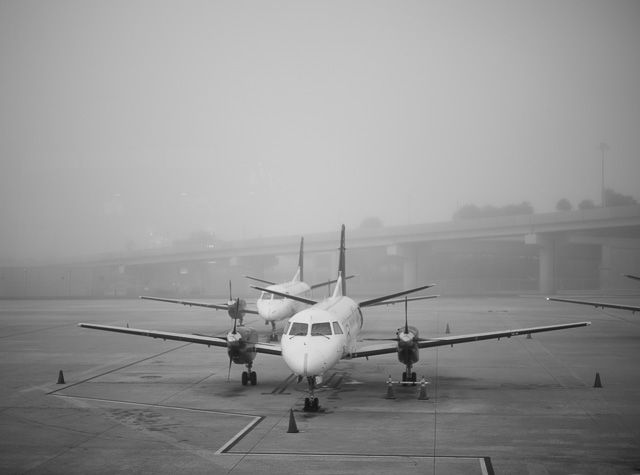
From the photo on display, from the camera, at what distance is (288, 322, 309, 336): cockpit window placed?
19.3 meters

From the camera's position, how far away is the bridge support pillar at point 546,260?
95.6 metres

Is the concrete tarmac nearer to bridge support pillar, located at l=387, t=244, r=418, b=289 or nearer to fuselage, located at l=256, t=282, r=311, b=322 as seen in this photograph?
fuselage, located at l=256, t=282, r=311, b=322

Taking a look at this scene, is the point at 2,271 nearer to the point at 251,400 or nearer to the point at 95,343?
the point at 95,343

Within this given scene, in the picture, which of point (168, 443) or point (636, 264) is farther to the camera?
point (636, 264)

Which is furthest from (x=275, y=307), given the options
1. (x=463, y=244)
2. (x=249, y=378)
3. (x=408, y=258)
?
(x=463, y=244)

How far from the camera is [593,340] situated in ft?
117

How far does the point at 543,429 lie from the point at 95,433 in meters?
10.7

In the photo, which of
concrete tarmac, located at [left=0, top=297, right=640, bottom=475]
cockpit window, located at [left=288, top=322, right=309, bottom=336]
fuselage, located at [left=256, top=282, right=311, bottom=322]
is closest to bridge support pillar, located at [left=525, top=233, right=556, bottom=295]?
fuselage, located at [left=256, top=282, right=311, bottom=322]

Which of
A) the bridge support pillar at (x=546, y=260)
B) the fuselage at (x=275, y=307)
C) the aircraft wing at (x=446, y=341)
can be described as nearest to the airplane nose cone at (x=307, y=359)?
the aircraft wing at (x=446, y=341)

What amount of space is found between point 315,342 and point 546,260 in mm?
84430

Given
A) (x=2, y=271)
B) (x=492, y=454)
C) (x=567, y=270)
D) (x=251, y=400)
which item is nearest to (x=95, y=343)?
(x=251, y=400)

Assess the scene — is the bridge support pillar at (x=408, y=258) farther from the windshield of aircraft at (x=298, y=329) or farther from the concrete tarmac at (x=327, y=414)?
the windshield of aircraft at (x=298, y=329)

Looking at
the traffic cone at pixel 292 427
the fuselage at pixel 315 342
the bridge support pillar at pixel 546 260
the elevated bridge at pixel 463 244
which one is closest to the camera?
the traffic cone at pixel 292 427

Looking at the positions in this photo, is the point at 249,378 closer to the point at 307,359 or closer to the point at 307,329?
the point at 307,329
